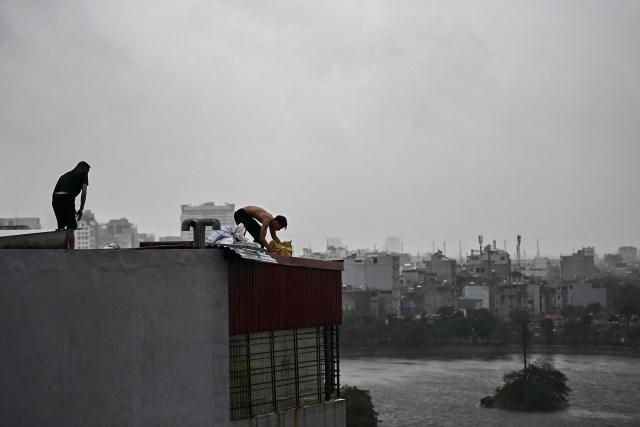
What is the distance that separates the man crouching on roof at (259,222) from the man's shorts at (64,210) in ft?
2.25

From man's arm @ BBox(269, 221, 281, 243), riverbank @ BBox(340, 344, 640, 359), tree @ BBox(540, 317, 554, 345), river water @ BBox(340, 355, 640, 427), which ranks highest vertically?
man's arm @ BBox(269, 221, 281, 243)

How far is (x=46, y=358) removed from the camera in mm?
2207

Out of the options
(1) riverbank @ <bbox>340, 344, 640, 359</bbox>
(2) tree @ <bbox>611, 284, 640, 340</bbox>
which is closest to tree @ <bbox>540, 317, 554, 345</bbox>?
(1) riverbank @ <bbox>340, 344, 640, 359</bbox>

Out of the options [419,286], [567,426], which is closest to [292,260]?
[567,426]

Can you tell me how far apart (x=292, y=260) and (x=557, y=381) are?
54.4 ft

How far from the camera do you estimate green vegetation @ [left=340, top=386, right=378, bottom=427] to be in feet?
44.3

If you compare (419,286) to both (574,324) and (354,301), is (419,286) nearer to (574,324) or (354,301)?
(354,301)

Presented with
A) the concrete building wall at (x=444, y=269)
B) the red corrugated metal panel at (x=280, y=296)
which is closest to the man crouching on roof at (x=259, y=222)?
the red corrugated metal panel at (x=280, y=296)

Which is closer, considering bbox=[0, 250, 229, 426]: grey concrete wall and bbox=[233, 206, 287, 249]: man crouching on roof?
bbox=[0, 250, 229, 426]: grey concrete wall

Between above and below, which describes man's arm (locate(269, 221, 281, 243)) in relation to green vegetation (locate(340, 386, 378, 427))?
above

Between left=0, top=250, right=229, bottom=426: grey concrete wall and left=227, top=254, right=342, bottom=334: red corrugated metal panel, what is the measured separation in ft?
0.60

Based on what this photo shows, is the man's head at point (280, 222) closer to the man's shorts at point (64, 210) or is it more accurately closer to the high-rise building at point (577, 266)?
the man's shorts at point (64, 210)

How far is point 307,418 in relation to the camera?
8.82ft

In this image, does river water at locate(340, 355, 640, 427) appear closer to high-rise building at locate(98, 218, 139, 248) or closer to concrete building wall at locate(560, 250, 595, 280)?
concrete building wall at locate(560, 250, 595, 280)
